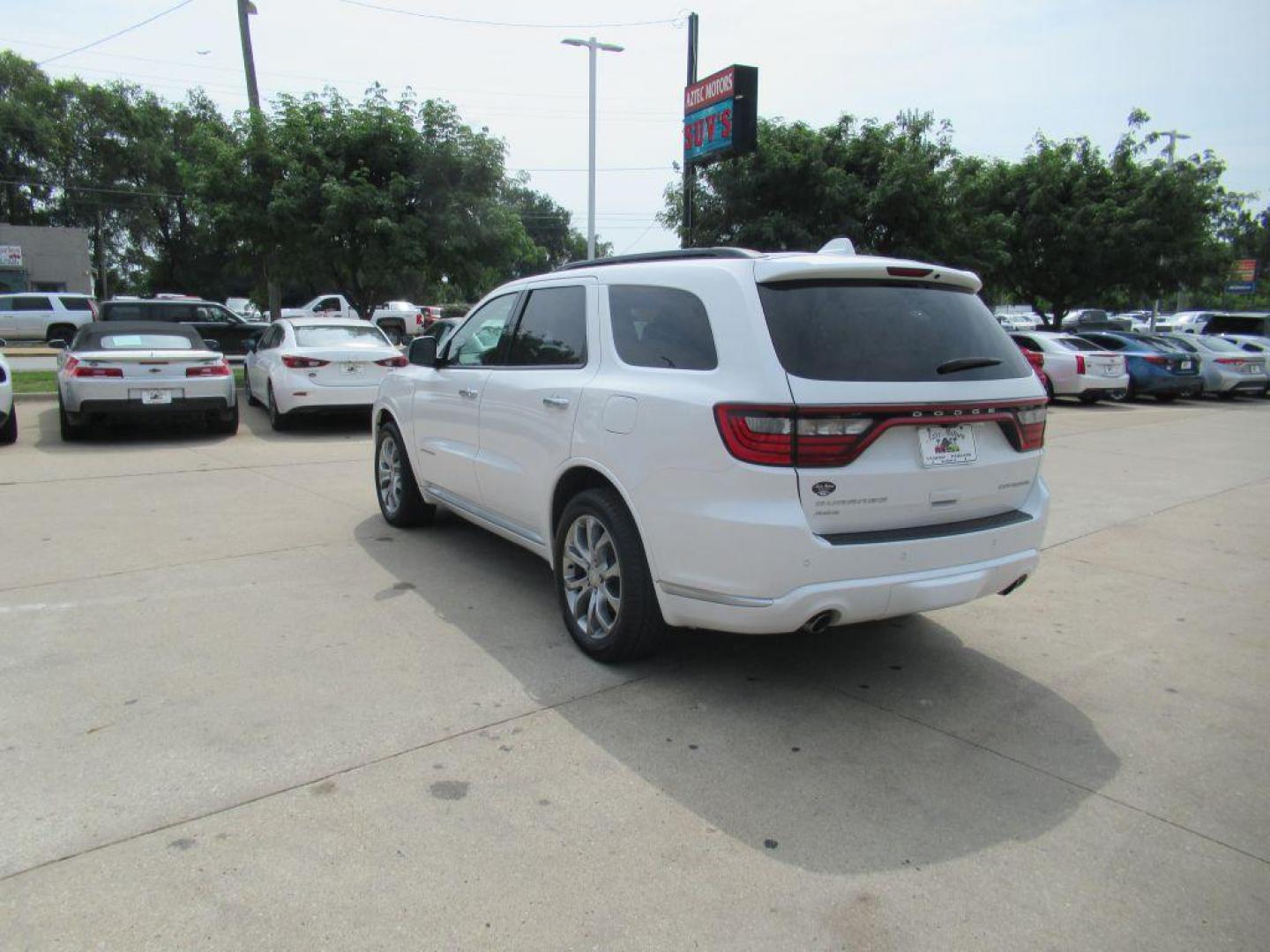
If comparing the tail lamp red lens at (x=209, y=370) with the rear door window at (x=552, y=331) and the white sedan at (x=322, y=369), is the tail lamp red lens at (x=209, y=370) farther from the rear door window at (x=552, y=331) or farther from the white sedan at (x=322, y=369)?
the rear door window at (x=552, y=331)

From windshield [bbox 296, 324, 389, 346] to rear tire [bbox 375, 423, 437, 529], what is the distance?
5335 mm

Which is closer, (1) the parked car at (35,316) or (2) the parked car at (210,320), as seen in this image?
(2) the parked car at (210,320)

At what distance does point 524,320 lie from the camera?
5164mm

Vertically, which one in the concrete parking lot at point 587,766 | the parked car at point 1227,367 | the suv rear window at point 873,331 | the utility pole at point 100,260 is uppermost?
the utility pole at point 100,260

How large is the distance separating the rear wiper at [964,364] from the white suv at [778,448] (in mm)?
12

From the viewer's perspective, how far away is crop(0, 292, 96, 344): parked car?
101 ft

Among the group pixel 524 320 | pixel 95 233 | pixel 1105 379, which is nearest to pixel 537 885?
pixel 524 320

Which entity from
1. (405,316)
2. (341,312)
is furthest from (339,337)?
(405,316)

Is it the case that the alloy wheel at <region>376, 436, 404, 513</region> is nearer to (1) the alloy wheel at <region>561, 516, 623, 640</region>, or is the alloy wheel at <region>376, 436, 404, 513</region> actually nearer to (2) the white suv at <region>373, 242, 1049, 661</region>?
(2) the white suv at <region>373, 242, 1049, 661</region>

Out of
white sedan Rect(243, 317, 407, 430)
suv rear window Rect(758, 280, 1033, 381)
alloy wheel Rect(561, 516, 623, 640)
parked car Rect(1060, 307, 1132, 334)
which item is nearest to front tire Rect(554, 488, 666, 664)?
alloy wheel Rect(561, 516, 623, 640)

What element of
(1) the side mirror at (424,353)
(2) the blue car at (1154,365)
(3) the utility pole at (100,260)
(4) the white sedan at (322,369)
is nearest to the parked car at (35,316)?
(3) the utility pole at (100,260)

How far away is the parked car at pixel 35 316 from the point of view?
30.9 meters

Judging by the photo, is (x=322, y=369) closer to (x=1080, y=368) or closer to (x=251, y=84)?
(x=251, y=84)

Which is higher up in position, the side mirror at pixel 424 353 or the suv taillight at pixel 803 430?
the side mirror at pixel 424 353
